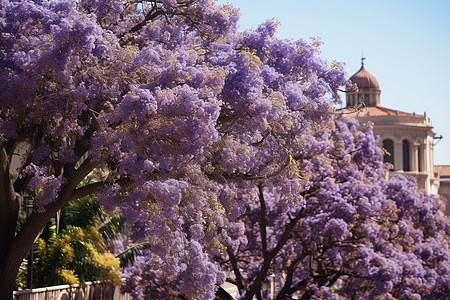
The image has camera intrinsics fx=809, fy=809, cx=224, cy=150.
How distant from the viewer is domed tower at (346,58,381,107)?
91.4 m

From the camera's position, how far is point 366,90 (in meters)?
91.9

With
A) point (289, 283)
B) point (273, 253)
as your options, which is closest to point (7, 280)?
point (273, 253)

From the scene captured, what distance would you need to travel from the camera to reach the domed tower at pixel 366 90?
91375 mm

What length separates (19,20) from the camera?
502 inches

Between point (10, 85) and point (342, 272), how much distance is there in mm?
15003

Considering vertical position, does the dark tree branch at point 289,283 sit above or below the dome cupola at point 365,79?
below

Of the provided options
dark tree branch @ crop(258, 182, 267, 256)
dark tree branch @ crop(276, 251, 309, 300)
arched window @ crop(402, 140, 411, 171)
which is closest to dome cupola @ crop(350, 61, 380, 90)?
arched window @ crop(402, 140, 411, 171)

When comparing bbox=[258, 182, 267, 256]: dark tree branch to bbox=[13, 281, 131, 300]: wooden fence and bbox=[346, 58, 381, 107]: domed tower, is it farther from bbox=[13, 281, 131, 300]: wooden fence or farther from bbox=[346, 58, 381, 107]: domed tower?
bbox=[346, 58, 381, 107]: domed tower

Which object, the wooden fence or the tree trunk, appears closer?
the tree trunk

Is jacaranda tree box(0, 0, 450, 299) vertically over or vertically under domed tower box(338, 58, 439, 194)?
under

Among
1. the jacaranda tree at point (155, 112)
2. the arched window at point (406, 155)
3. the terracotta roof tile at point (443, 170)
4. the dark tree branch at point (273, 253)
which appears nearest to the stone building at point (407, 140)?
the arched window at point (406, 155)

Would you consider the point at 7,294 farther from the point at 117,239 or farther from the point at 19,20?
the point at 117,239

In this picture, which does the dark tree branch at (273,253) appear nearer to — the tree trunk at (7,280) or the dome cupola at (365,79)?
the tree trunk at (7,280)

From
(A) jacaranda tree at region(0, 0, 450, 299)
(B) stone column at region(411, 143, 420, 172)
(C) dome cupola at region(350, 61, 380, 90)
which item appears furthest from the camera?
(C) dome cupola at region(350, 61, 380, 90)
